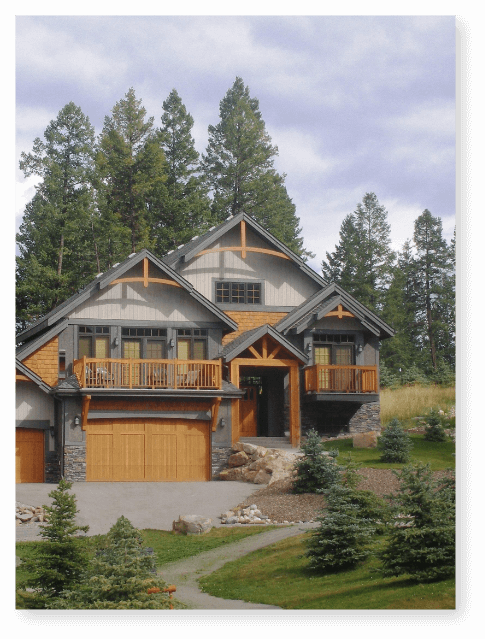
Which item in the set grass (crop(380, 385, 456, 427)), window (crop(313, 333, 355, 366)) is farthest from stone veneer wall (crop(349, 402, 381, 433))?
window (crop(313, 333, 355, 366))

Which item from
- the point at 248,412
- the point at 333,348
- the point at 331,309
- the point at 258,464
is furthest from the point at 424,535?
the point at 333,348

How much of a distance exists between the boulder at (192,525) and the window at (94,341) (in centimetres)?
894

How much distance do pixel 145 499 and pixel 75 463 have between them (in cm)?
377

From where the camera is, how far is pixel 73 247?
37875 millimetres

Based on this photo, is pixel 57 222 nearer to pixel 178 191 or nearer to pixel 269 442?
pixel 178 191

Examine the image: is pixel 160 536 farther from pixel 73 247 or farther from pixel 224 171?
pixel 224 171

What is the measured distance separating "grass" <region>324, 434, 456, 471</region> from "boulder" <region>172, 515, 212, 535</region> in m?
5.15

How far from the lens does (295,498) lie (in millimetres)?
21609

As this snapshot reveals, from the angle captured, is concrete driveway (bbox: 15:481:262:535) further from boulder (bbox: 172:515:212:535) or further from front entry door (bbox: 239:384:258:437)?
front entry door (bbox: 239:384:258:437)

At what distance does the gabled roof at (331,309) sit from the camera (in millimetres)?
29875

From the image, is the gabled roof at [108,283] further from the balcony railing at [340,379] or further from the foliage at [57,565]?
the foliage at [57,565]

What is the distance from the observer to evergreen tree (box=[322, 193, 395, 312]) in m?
42.6
